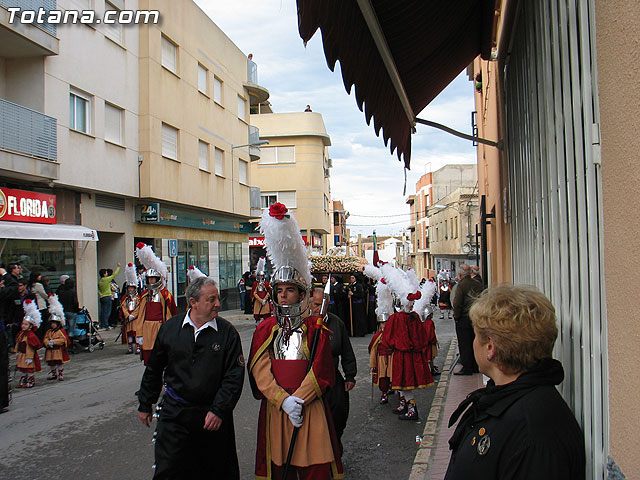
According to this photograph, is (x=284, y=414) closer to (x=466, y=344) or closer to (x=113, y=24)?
(x=466, y=344)

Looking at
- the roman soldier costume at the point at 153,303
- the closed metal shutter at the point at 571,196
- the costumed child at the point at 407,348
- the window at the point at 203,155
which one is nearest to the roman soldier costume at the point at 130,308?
the roman soldier costume at the point at 153,303

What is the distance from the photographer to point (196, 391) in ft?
13.4

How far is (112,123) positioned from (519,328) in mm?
17502

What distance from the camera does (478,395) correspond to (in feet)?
6.73

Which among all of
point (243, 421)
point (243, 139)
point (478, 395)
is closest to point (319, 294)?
point (243, 421)

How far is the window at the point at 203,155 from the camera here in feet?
75.6

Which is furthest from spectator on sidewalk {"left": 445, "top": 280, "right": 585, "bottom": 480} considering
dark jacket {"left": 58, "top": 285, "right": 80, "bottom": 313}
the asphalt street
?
dark jacket {"left": 58, "top": 285, "right": 80, "bottom": 313}

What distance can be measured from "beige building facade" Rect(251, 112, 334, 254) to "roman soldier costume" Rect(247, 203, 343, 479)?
36.7m

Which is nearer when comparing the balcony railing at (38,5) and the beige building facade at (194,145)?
the balcony railing at (38,5)

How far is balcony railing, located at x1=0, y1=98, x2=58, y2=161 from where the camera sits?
12.6 m

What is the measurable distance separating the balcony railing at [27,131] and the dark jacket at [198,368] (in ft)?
34.8

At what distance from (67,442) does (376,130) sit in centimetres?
496

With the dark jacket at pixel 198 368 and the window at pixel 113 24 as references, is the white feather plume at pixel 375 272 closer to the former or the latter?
the dark jacket at pixel 198 368

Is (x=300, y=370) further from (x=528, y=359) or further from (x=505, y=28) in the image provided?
(x=505, y=28)
